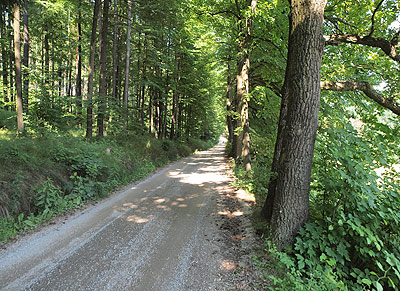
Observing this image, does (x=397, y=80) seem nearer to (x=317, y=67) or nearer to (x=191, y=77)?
(x=317, y=67)

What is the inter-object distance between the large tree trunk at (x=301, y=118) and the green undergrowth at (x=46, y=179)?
512 centimetres

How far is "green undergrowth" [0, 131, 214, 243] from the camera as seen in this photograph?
4.29 m

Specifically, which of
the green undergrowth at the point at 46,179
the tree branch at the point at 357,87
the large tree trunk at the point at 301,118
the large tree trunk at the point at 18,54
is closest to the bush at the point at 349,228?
the large tree trunk at the point at 301,118

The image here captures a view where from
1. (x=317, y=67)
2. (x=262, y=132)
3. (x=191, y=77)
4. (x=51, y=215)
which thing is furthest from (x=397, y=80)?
(x=191, y=77)

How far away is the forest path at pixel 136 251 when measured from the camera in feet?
9.44

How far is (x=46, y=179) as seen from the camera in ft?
17.6

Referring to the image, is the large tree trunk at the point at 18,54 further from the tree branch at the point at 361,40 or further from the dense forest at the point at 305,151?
the tree branch at the point at 361,40

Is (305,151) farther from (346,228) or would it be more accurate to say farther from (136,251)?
(136,251)

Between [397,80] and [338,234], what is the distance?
4725 mm

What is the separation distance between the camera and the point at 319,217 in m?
3.58

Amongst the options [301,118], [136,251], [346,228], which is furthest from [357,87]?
[136,251]

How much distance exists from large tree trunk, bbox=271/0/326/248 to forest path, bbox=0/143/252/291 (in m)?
1.06

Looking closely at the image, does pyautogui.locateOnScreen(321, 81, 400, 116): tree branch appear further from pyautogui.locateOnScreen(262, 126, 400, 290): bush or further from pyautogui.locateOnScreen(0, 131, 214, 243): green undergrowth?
pyautogui.locateOnScreen(0, 131, 214, 243): green undergrowth

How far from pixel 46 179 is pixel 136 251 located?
358 centimetres
